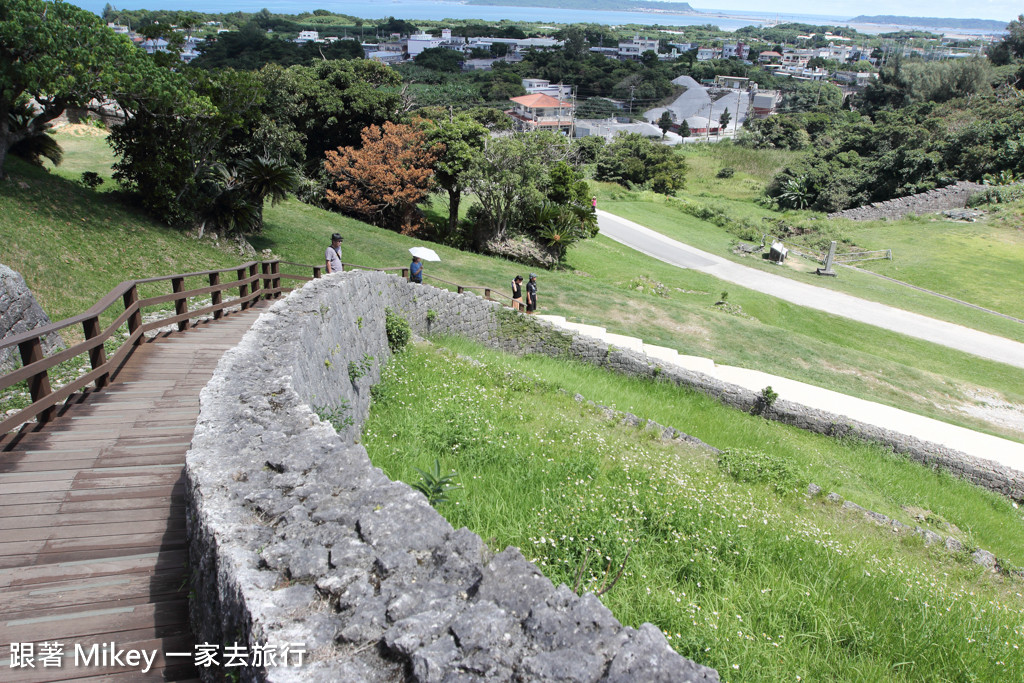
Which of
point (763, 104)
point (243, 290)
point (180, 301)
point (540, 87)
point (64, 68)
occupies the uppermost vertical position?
point (540, 87)

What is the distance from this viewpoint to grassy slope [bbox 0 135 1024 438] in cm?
1330

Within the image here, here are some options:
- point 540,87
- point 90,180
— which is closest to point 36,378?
point 90,180

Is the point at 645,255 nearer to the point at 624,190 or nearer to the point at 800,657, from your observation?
the point at 624,190

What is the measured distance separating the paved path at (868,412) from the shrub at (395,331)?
→ 19.6 ft

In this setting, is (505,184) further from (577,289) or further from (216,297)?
(216,297)

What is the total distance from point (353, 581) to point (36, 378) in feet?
15.3

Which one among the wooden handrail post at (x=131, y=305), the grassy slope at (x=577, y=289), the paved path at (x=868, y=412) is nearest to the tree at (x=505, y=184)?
the grassy slope at (x=577, y=289)

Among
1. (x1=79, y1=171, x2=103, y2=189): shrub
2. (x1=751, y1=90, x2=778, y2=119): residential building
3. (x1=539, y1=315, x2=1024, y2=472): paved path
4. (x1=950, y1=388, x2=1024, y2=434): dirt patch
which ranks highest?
(x1=751, y1=90, x2=778, y2=119): residential building

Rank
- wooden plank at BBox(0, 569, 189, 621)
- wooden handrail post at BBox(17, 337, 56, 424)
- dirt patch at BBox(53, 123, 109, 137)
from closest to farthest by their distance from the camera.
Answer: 1. wooden plank at BBox(0, 569, 189, 621)
2. wooden handrail post at BBox(17, 337, 56, 424)
3. dirt patch at BBox(53, 123, 109, 137)

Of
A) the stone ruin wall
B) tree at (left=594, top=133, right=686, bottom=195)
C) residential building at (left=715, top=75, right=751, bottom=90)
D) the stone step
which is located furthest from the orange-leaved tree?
residential building at (left=715, top=75, right=751, bottom=90)

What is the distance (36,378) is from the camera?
5789 millimetres

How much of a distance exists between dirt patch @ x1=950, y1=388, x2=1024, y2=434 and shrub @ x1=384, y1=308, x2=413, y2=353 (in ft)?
46.2

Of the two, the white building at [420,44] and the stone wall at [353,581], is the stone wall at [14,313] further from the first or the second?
the white building at [420,44]

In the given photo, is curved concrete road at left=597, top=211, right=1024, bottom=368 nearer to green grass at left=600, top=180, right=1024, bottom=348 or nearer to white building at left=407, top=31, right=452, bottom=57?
green grass at left=600, top=180, right=1024, bottom=348
